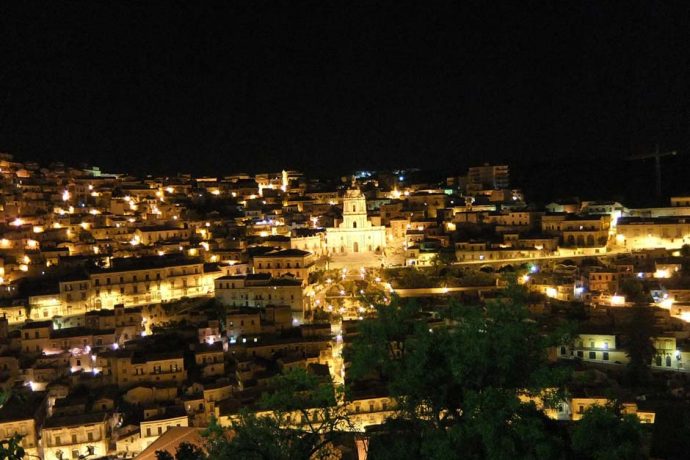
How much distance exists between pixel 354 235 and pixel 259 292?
1289 centimetres

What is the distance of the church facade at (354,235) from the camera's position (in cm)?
3744

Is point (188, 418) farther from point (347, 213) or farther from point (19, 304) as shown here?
point (347, 213)

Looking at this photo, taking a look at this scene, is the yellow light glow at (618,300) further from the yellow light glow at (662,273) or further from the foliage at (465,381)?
the foliage at (465,381)

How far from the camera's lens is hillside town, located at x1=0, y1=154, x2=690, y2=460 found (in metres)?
16.7

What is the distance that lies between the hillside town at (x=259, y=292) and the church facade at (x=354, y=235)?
9 centimetres

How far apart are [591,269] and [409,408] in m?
20.3

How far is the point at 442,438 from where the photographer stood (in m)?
7.18

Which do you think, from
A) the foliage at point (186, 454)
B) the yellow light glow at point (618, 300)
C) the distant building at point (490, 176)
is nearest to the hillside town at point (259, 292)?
the yellow light glow at point (618, 300)

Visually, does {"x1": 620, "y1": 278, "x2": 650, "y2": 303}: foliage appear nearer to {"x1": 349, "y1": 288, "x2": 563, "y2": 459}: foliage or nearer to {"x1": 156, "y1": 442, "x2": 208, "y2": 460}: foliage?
{"x1": 349, "y1": 288, "x2": 563, "y2": 459}: foliage

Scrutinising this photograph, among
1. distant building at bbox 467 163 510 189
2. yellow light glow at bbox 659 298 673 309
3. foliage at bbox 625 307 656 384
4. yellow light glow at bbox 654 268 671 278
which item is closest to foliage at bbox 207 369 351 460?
foliage at bbox 625 307 656 384

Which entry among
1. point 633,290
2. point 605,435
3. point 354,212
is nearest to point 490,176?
point 354,212

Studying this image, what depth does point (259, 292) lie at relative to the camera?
25.7 meters

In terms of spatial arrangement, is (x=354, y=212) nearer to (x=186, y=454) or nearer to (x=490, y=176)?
(x=490, y=176)

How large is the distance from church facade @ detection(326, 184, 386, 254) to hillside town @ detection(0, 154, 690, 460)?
3.7 inches
